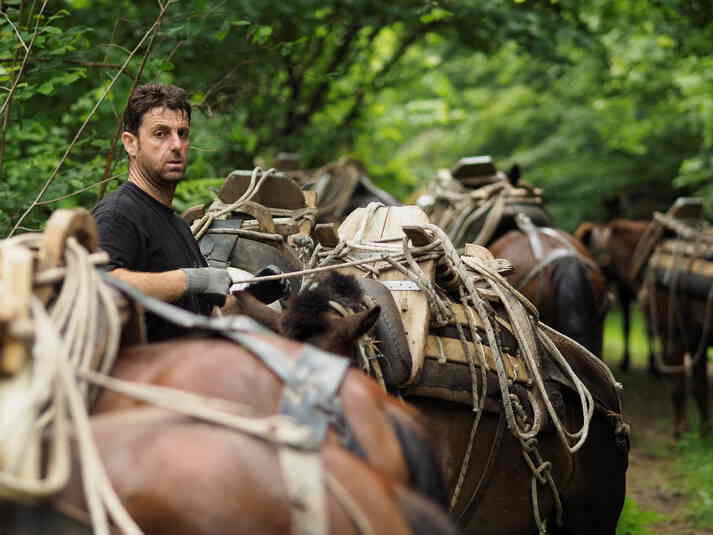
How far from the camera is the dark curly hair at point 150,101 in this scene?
3.23m

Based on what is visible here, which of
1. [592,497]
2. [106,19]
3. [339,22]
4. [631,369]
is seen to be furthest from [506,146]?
[592,497]

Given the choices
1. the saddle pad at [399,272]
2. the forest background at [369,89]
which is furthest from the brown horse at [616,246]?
the saddle pad at [399,272]

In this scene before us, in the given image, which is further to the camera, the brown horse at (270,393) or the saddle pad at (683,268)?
the saddle pad at (683,268)

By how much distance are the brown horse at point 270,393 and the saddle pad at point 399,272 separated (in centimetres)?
123

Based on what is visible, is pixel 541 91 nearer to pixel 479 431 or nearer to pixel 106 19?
pixel 106 19

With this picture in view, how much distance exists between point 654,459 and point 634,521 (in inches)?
104

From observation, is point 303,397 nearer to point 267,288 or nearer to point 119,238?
point 119,238

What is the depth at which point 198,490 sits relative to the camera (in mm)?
A: 1604

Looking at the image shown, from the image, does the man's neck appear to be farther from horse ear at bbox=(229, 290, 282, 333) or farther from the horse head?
the horse head

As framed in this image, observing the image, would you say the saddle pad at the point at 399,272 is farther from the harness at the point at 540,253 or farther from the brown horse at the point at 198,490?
the harness at the point at 540,253

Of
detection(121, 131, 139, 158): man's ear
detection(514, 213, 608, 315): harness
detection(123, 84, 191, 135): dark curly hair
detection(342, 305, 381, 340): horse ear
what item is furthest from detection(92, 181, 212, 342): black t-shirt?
detection(514, 213, 608, 315): harness

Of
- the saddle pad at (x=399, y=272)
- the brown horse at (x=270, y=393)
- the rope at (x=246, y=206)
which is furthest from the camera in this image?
the rope at (x=246, y=206)

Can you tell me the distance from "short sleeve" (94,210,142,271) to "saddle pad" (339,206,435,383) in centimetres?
97

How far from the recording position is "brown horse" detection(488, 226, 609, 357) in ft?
22.4
